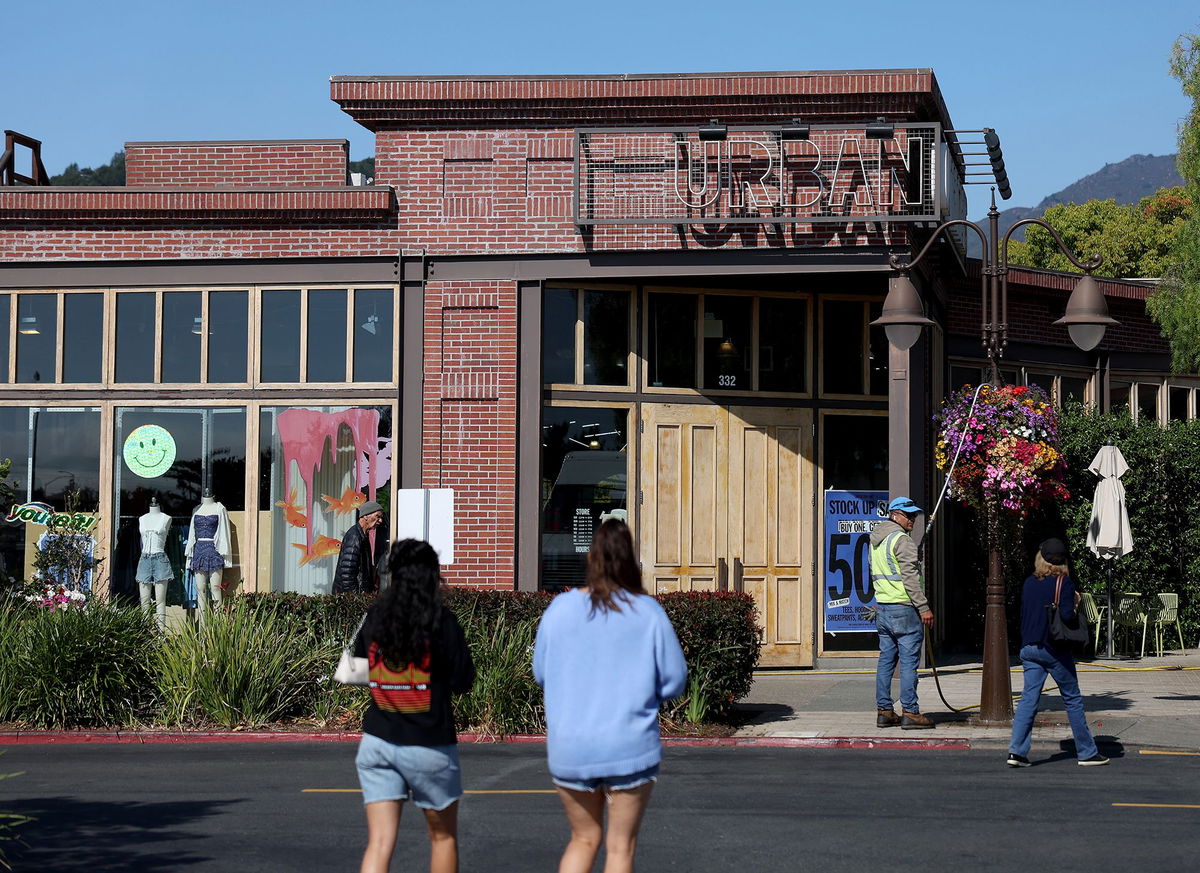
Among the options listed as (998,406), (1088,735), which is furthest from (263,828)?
(998,406)

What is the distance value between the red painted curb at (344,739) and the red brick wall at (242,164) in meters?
7.35

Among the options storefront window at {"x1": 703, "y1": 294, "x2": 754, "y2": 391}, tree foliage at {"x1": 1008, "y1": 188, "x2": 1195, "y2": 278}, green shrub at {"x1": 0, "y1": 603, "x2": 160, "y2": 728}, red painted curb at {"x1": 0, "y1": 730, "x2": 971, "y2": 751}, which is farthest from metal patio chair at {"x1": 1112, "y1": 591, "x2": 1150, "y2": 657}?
tree foliage at {"x1": 1008, "y1": 188, "x2": 1195, "y2": 278}

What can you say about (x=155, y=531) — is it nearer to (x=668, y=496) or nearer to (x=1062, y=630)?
(x=668, y=496)

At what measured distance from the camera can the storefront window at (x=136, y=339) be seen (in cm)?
1823

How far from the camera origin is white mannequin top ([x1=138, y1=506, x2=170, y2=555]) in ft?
58.7

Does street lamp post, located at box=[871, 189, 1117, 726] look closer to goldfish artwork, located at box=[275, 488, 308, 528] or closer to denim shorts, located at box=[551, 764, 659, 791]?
goldfish artwork, located at box=[275, 488, 308, 528]

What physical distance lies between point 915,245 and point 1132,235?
146 ft

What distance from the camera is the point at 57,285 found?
1841cm

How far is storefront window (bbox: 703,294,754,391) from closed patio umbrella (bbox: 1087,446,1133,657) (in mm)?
4402

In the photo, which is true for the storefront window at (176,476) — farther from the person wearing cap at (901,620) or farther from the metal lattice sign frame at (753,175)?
the person wearing cap at (901,620)

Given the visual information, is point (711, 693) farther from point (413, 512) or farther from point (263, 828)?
point (263, 828)

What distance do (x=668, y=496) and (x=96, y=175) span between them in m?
102

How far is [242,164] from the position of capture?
18.8 metres

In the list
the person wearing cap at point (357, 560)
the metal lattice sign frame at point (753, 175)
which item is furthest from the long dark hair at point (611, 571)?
the metal lattice sign frame at point (753, 175)
